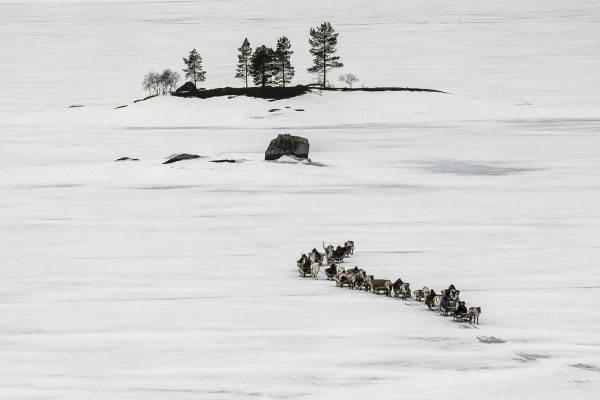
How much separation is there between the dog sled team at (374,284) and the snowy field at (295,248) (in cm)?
39

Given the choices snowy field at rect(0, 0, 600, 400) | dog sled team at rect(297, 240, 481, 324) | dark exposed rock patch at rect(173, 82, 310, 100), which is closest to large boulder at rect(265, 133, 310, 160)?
snowy field at rect(0, 0, 600, 400)

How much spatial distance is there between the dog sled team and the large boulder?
28.9 meters

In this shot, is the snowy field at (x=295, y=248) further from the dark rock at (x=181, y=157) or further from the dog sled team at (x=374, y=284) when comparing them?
the dark rock at (x=181, y=157)

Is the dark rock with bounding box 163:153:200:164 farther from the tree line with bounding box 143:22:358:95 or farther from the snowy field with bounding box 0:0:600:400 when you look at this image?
the tree line with bounding box 143:22:358:95

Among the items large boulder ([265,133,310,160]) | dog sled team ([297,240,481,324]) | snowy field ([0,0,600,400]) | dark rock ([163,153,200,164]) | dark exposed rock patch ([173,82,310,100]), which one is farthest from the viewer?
dark exposed rock patch ([173,82,310,100])

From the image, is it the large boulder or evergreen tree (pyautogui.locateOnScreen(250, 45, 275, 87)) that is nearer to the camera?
the large boulder

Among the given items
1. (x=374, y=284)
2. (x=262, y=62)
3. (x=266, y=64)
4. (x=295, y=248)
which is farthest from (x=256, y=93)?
(x=374, y=284)

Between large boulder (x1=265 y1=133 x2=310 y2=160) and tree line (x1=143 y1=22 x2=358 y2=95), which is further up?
tree line (x1=143 y1=22 x2=358 y2=95)

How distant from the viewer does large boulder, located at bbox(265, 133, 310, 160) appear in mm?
65438

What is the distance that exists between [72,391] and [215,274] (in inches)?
497

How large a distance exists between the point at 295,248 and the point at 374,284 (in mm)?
8324

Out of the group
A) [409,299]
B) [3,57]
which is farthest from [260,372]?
[3,57]

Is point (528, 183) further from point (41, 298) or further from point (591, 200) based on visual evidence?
point (41, 298)

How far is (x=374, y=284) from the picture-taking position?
99.3ft
